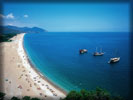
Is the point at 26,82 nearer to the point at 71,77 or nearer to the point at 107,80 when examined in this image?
the point at 71,77

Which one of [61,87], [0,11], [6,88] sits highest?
[0,11]

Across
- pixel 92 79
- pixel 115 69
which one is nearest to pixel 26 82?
pixel 92 79

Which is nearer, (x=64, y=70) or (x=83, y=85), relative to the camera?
(x=83, y=85)

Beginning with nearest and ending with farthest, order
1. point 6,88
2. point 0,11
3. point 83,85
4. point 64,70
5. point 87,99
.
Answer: point 0,11
point 87,99
point 6,88
point 83,85
point 64,70

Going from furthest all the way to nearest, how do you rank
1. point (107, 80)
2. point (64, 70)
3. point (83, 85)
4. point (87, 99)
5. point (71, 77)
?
point (64, 70) < point (71, 77) < point (107, 80) < point (83, 85) < point (87, 99)

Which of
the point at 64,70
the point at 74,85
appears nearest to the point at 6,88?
the point at 74,85

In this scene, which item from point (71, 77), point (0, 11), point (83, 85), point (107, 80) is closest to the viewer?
point (0, 11)

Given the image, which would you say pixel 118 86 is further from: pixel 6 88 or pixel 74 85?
pixel 6 88

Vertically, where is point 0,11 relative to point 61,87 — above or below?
above

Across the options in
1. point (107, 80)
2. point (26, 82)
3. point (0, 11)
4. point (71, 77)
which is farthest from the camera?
point (71, 77)
